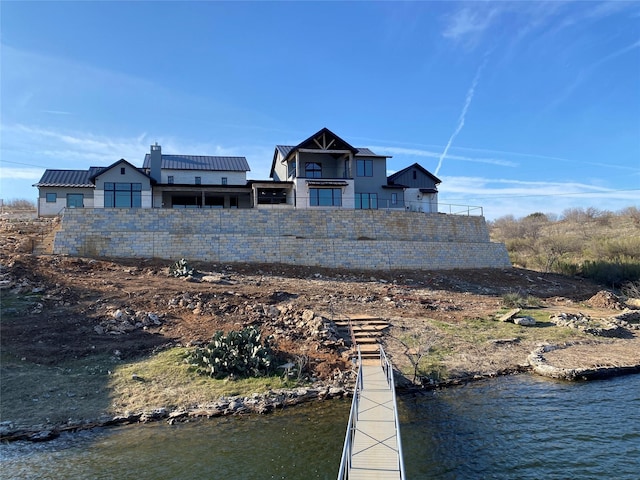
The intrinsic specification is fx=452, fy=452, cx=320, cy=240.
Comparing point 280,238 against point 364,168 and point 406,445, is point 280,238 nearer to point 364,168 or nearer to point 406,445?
point 364,168

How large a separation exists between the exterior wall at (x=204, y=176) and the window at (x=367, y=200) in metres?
10.5

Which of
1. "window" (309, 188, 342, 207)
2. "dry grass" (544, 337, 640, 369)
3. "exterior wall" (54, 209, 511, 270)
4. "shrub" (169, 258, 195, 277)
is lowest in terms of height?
"dry grass" (544, 337, 640, 369)

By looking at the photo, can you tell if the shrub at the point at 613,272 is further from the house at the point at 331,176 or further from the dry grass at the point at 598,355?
the dry grass at the point at 598,355

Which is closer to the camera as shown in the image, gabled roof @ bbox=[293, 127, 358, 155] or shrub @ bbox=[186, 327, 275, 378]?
shrub @ bbox=[186, 327, 275, 378]

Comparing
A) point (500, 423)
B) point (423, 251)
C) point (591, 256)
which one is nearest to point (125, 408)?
point (500, 423)

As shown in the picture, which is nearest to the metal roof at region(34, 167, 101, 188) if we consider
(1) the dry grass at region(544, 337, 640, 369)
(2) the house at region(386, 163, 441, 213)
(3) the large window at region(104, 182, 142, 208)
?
(3) the large window at region(104, 182, 142, 208)

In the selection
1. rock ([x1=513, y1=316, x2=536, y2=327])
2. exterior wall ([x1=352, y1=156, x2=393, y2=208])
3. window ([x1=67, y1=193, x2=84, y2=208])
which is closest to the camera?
rock ([x1=513, y1=316, x2=536, y2=327])

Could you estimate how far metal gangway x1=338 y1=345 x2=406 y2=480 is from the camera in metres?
8.09

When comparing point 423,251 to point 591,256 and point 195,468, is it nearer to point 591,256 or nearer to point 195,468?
point 591,256

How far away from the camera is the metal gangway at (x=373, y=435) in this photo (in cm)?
809

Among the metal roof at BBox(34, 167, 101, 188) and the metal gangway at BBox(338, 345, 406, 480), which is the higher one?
the metal roof at BBox(34, 167, 101, 188)

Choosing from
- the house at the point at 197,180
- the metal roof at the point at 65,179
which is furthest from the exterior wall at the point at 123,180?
the metal roof at the point at 65,179

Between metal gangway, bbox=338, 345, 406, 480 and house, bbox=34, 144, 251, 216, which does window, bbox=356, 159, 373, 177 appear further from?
metal gangway, bbox=338, 345, 406, 480

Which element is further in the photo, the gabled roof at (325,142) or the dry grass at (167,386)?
the gabled roof at (325,142)
